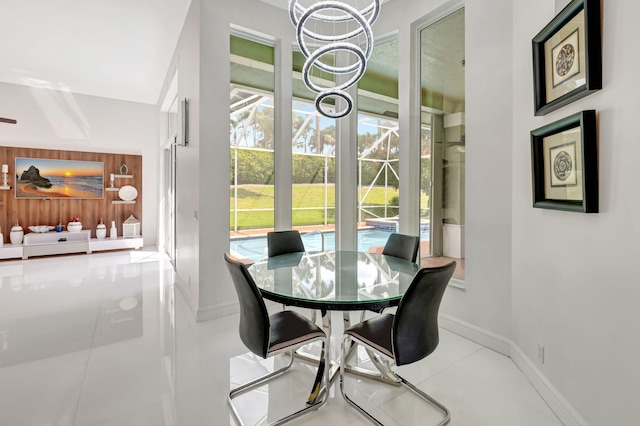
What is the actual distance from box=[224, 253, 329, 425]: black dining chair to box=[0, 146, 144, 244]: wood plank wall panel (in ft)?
22.8

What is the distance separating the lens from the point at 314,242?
14.2ft

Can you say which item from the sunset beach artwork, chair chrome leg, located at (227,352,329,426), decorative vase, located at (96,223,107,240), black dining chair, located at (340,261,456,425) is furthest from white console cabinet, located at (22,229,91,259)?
black dining chair, located at (340,261,456,425)

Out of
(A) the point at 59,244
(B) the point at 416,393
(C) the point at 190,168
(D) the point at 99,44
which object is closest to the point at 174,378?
(B) the point at 416,393

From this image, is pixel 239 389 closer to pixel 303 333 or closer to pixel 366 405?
pixel 303 333

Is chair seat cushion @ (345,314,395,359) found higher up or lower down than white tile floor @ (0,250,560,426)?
higher up

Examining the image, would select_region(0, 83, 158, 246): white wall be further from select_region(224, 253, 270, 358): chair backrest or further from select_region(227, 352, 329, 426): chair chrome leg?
select_region(224, 253, 270, 358): chair backrest

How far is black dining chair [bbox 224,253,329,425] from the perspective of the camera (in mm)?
1663

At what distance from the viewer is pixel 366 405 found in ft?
6.23

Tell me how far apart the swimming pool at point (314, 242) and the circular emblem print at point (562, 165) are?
222 centimetres

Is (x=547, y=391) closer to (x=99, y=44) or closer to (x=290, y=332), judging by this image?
(x=290, y=332)

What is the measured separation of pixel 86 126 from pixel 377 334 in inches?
312

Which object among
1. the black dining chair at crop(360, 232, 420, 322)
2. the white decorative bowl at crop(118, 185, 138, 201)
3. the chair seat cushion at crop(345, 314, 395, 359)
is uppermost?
the white decorative bowl at crop(118, 185, 138, 201)

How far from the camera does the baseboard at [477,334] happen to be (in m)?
2.54

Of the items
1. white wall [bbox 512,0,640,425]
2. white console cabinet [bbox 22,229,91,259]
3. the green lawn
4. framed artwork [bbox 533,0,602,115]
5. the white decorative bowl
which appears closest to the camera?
white wall [bbox 512,0,640,425]
